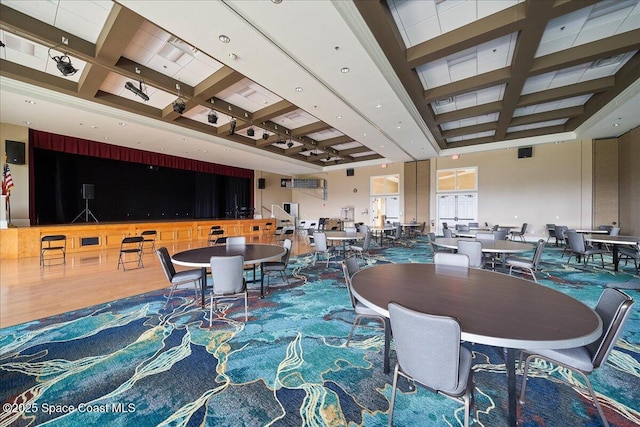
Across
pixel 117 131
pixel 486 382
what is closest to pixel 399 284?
pixel 486 382

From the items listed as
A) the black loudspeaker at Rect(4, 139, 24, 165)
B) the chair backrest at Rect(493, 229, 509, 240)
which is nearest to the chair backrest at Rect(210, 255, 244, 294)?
the chair backrest at Rect(493, 229, 509, 240)

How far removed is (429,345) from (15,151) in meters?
11.3

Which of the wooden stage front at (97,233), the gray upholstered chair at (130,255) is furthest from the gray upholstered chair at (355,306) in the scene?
the wooden stage front at (97,233)

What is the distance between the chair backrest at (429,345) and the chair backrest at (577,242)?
616 centimetres

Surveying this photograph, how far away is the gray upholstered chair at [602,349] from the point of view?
133 cm

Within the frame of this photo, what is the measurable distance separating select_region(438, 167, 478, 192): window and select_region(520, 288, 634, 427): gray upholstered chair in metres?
10.8

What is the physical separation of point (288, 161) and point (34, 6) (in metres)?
9.27

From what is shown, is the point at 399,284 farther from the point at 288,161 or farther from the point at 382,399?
the point at 288,161

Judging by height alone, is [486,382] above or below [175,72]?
below

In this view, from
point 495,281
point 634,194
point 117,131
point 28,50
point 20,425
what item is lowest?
point 20,425

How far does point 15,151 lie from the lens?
7.00 meters

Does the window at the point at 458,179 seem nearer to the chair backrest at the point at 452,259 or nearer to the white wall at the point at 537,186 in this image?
the white wall at the point at 537,186

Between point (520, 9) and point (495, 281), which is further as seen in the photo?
point (520, 9)

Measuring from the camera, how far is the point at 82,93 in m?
5.64
